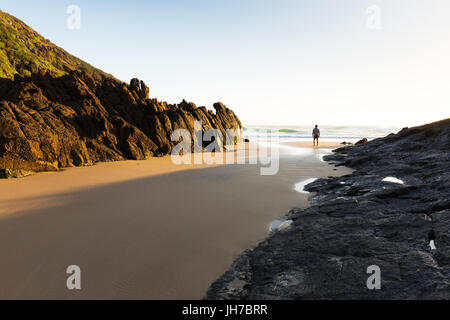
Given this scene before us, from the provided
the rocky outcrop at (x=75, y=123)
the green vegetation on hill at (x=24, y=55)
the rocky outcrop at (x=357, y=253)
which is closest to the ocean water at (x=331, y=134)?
the rocky outcrop at (x=75, y=123)

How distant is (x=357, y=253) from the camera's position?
3.95 metres

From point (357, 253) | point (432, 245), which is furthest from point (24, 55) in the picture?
point (432, 245)

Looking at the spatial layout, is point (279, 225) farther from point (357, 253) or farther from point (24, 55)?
point (24, 55)

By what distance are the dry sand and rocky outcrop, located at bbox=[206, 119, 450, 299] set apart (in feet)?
1.93

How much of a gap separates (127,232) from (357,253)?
4.52 metres

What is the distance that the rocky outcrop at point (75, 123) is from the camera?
11445 millimetres

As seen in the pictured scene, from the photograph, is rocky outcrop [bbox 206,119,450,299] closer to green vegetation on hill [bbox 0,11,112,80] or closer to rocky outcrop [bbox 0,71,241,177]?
rocky outcrop [bbox 0,71,241,177]

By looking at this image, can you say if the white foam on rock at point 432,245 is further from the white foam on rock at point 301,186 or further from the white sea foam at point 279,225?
the white foam on rock at point 301,186

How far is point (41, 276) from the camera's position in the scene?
12.1ft

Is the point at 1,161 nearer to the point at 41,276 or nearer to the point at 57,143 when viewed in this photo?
the point at 57,143

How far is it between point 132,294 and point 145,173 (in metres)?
9.67

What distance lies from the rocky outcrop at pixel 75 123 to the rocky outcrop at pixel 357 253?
11510 millimetres
